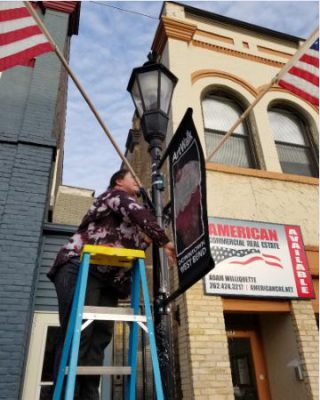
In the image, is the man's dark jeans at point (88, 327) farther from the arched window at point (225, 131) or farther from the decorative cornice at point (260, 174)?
the arched window at point (225, 131)

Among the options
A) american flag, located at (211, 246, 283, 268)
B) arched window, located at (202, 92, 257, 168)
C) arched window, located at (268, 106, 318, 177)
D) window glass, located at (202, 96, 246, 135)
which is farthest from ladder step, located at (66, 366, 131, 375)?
arched window, located at (268, 106, 318, 177)

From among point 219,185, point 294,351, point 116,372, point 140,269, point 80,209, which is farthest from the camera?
point 80,209

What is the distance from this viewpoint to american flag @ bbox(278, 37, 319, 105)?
4730 mm

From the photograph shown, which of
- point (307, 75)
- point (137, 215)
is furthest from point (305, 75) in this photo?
point (137, 215)

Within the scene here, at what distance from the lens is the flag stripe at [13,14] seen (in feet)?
15.1

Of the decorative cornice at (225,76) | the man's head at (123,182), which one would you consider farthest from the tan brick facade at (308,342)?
the decorative cornice at (225,76)

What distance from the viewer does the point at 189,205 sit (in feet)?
12.2

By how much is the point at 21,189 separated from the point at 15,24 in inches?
95.8

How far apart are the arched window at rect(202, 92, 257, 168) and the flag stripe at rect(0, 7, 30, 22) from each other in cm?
430

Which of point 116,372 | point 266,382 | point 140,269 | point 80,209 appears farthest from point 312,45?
point 80,209

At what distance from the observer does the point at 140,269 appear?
2826mm

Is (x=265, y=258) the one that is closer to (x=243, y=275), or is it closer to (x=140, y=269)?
(x=243, y=275)

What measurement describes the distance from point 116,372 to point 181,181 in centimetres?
216

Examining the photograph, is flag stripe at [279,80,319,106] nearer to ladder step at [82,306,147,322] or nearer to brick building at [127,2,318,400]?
brick building at [127,2,318,400]
